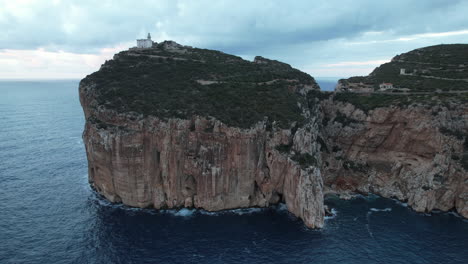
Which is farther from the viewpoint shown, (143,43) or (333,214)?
(143,43)

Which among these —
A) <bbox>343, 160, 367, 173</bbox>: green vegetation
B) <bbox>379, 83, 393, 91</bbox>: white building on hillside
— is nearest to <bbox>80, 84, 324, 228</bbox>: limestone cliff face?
<bbox>343, 160, 367, 173</bbox>: green vegetation

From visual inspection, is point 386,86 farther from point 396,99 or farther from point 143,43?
point 143,43

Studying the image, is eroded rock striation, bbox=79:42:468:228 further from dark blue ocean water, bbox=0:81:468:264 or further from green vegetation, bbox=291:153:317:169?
dark blue ocean water, bbox=0:81:468:264

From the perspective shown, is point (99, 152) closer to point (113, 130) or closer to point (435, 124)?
point (113, 130)

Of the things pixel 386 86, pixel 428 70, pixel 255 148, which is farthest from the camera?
pixel 428 70

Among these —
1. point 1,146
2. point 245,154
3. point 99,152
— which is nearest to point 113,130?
point 99,152

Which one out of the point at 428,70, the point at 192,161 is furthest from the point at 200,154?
the point at 428,70
